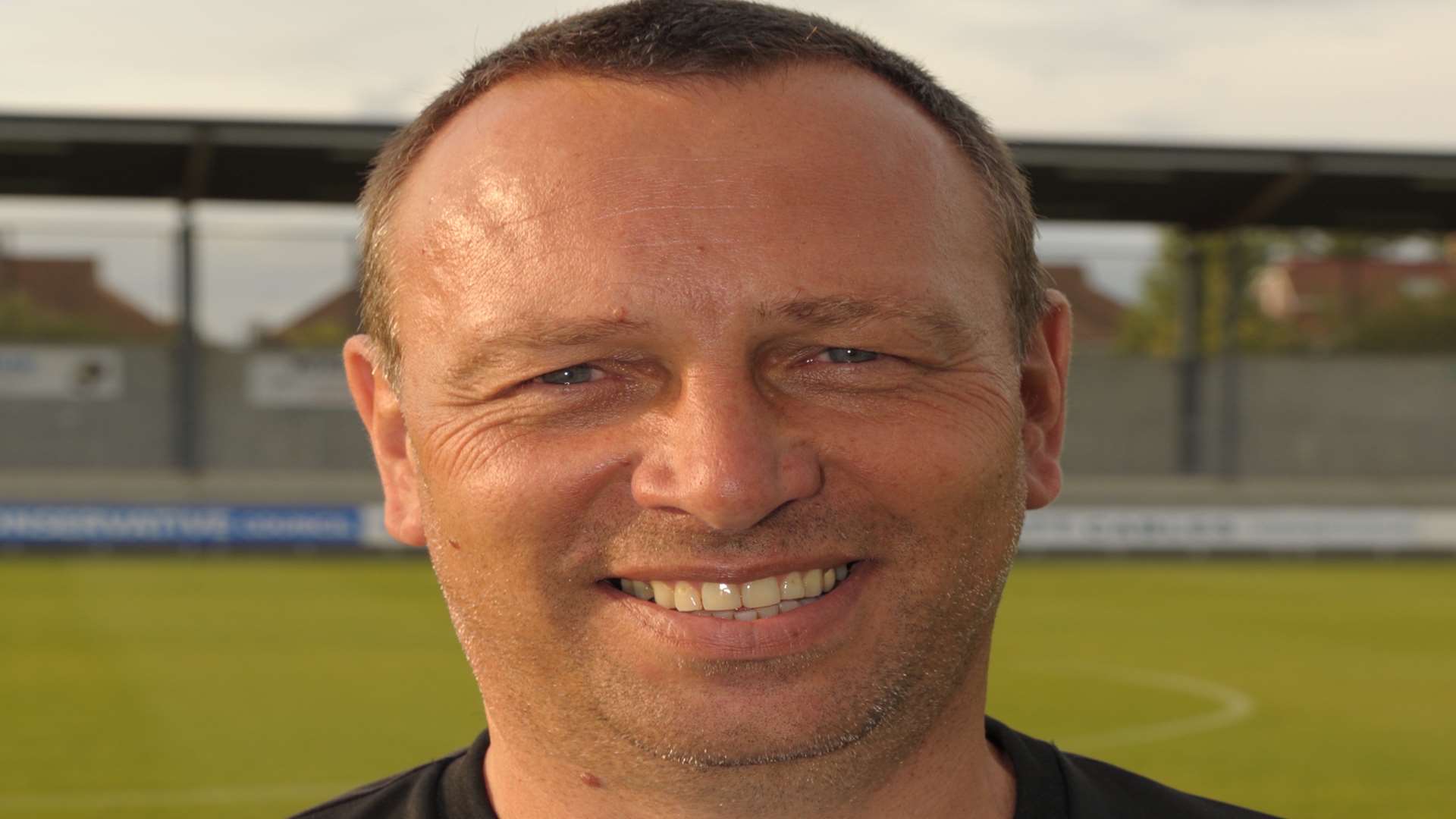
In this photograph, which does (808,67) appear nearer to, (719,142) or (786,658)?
(719,142)

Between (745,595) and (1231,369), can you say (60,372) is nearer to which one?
(1231,369)

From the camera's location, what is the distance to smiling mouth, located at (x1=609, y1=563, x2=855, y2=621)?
1.72 meters

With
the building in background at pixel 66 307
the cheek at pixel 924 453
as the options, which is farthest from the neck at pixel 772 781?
the building in background at pixel 66 307

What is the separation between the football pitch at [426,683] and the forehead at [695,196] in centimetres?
798

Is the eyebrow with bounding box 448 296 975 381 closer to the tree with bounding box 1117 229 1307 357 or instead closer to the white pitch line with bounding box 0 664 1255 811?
the white pitch line with bounding box 0 664 1255 811

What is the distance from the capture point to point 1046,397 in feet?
6.86

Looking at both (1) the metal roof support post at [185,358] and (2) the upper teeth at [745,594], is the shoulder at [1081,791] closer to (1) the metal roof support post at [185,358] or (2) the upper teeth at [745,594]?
(2) the upper teeth at [745,594]

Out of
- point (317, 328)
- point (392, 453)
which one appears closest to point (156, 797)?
point (392, 453)

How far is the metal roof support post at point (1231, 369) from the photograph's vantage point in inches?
1048

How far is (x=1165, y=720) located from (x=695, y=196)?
11184 mm

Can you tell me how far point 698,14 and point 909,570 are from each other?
2.19 feet

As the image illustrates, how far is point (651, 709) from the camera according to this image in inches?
67.9

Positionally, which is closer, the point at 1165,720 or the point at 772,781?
the point at 772,781

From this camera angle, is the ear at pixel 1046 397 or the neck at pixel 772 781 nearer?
the neck at pixel 772 781
